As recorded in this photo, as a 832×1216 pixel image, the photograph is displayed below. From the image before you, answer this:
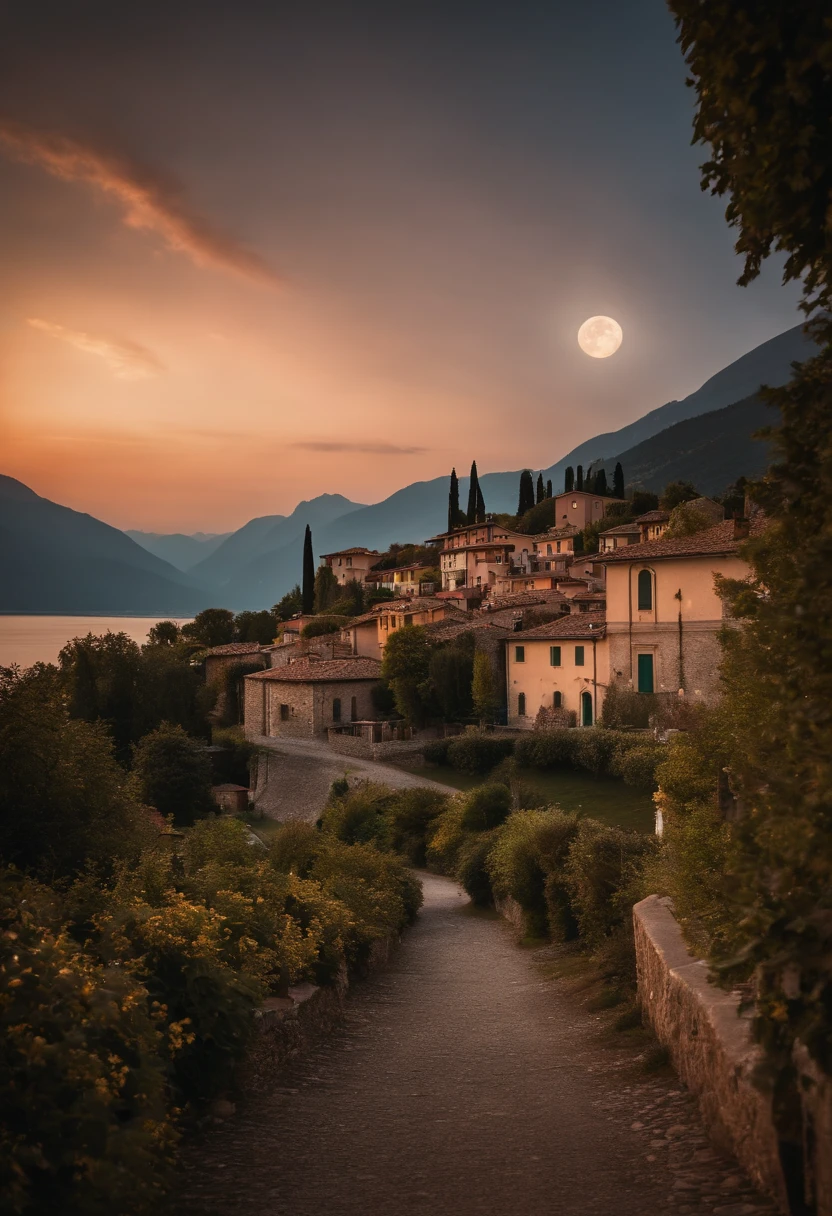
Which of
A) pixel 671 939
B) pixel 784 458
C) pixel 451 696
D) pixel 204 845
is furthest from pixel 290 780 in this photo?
pixel 784 458

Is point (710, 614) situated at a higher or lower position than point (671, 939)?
higher

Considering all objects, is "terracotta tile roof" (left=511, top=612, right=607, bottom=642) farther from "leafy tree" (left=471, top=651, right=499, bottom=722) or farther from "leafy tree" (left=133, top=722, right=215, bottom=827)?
"leafy tree" (left=133, top=722, right=215, bottom=827)

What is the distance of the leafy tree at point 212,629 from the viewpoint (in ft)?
316

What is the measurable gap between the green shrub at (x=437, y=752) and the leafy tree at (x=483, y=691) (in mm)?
3823

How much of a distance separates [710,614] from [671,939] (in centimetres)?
3362

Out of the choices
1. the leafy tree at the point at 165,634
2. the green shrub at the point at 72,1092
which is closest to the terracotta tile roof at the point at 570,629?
the green shrub at the point at 72,1092

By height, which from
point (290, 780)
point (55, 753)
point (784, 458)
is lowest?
point (290, 780)

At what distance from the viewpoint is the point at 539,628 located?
5138 centimetres

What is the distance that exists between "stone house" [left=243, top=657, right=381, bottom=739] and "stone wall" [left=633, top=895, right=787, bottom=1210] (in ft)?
155

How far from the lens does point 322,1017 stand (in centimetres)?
1051

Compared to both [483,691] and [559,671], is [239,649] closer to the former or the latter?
[483,691]

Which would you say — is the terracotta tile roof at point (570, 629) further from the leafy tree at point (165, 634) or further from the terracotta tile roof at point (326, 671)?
the leafy tree at point (165, 634)

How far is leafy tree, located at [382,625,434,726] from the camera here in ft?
177

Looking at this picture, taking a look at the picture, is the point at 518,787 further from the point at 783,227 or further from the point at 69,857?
the point at 783,227
